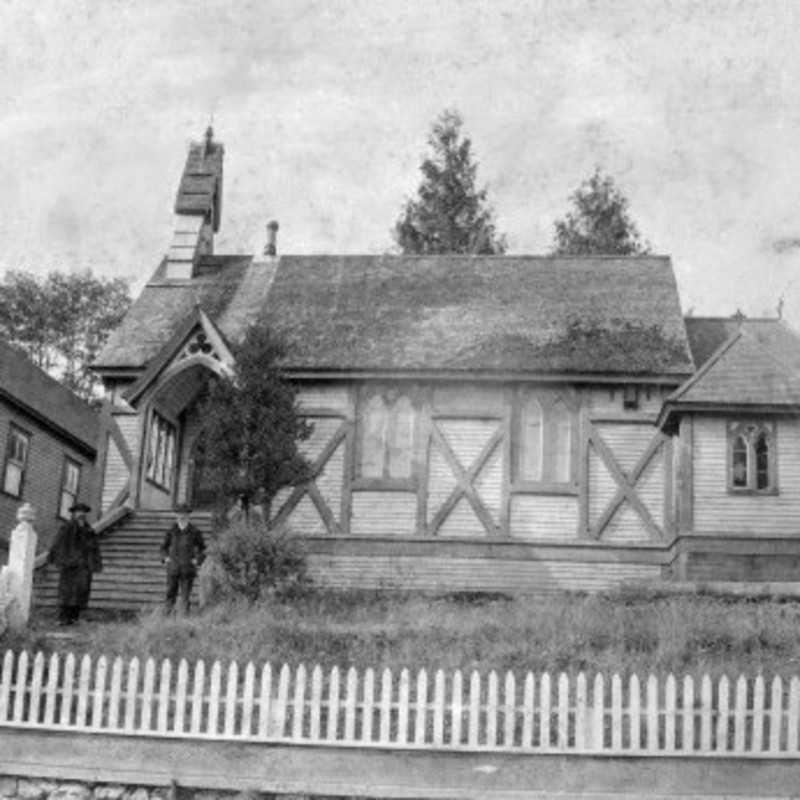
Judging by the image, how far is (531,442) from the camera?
25281mm

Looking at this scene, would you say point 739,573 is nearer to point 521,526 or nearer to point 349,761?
point 521,526

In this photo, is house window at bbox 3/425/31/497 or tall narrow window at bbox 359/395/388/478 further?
house window at bbox 3/425/31/497

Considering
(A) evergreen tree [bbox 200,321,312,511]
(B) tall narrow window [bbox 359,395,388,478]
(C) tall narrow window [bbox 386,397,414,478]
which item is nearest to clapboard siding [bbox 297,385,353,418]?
(B) tall narrow window [bbox 359,395,388,478]

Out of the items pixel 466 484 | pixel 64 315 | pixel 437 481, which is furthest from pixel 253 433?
pixel 64 315

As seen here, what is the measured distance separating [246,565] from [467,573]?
626 cm

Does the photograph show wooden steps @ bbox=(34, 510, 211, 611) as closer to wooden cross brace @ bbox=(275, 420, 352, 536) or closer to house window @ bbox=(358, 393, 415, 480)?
wooden cross brace @ bbox=(275, 420, 352, 536)

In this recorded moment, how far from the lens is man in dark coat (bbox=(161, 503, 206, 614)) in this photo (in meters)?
19.4

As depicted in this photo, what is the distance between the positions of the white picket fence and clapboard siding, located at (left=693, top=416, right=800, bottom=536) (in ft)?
31.4

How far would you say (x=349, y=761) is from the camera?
12312mm

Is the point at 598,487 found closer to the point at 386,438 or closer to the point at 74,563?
the point at 386,438

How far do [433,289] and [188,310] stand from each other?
205 inches

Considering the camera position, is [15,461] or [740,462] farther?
[15,461]

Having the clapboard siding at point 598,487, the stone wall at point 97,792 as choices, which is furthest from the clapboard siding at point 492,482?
the stone wall at point 97,792

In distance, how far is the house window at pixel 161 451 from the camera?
85.7 feet
